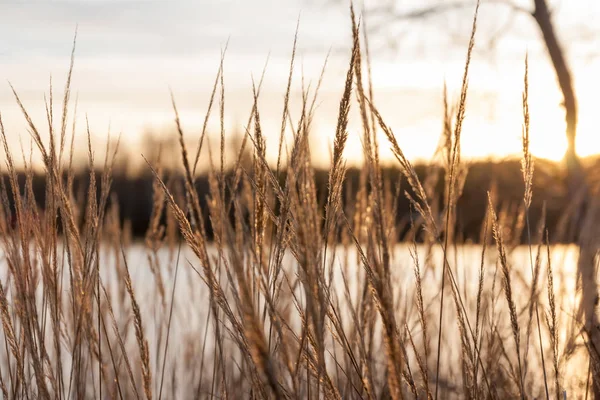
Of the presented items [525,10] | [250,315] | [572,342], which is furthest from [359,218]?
[525,10]

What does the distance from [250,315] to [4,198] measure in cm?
118

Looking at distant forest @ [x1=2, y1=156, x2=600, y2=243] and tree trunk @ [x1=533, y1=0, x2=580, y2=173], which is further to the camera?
tree trunk @ [x1=533, y1=0, x2=580, y2=173]

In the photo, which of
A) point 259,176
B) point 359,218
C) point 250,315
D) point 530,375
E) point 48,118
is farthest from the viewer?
point 530,375

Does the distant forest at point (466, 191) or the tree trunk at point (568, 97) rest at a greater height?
the tree trunk at point (568, 97)

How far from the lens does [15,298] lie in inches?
70.9

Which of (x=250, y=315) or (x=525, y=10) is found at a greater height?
(x=525, y=10)

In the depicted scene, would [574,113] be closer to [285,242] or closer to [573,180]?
[573,180]

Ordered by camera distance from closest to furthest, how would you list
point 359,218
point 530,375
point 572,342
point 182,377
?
1. point 572,342
2. point 359,218
3. point 530,375
4. point 182,377

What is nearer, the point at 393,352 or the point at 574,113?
the point at 393,352

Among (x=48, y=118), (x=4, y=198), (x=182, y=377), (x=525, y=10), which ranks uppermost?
(x=525, y=10)

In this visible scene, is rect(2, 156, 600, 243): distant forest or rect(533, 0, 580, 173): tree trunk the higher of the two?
rect(533, 0, 580, 173): tree trunk

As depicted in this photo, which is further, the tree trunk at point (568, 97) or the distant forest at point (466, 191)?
the tree trunk at point (568, 97)

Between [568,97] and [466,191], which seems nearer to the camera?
[568,97]

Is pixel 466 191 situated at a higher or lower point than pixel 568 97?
lower
